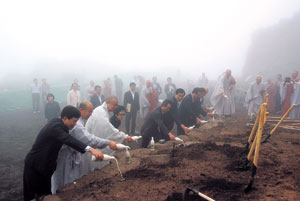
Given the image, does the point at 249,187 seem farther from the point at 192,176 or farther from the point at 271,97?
the point at 271,97

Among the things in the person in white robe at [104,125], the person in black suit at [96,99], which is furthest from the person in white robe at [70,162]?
the person in black suit at [96,99]

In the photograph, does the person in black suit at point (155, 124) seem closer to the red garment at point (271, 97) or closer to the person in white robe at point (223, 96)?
the person in white robe at point (223, 96)

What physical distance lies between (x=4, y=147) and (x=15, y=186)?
11.5ft

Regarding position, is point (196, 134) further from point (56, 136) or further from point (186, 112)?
point (56, 136)

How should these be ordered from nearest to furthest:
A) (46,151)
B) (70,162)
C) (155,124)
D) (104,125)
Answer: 1. (46,151)
2. (70,162)
3. (104,125)
4. (155,124)

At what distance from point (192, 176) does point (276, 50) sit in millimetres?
35183

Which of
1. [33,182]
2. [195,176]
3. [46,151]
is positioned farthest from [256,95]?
[33,182]

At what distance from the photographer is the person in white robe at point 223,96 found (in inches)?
374

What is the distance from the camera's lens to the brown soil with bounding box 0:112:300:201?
2.93 metres

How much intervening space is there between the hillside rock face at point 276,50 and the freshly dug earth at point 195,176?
25685 millimetres

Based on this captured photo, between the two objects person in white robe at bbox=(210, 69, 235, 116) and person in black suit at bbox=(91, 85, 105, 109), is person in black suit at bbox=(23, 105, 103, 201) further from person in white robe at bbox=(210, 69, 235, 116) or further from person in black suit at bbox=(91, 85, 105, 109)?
person in white robe at bbox=(210, 69, 235, 116)

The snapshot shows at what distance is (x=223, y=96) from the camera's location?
950 centimetres

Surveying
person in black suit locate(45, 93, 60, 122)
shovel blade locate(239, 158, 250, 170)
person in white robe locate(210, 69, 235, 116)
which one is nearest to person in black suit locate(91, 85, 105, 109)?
person in black suit locate(45, 93, 60, 122)

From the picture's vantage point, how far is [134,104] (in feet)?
30.4
